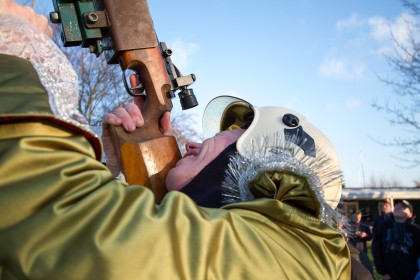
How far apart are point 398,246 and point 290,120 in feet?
24.3

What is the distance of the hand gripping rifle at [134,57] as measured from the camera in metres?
2.60

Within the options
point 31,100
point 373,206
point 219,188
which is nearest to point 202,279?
point 31,100

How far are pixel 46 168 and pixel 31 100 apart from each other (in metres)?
0.19

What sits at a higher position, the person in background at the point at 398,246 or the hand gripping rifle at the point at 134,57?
the hand gripping rifle at the point at 134,57

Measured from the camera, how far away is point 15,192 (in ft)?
3.98

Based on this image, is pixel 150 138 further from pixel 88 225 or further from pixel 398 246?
pixel 398 246

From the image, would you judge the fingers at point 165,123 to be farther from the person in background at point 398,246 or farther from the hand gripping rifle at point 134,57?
the person in background at point 398,246

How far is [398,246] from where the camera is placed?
9250mm

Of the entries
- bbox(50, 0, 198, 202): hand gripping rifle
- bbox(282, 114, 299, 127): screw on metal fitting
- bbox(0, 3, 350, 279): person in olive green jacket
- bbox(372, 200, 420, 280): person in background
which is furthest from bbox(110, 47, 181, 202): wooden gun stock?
bbox(372, 200, 420, 280): person in background

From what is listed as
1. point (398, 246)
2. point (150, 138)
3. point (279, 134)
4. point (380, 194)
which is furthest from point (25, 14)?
point (380, 194)

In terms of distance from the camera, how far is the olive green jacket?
1.21 m

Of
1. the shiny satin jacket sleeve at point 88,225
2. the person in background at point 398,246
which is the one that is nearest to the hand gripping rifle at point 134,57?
the shiny satin jacket sleeve at point 88,225

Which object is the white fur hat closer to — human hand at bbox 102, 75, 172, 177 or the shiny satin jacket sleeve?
human hand at bbox 102, 75, 172, 177

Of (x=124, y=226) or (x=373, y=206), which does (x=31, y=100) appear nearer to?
(x=124, y=226)
